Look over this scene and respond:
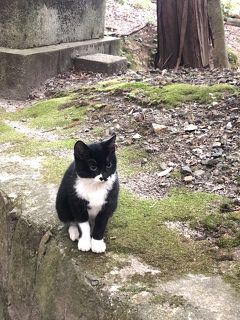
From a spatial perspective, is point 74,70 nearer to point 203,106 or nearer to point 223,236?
point 203,106

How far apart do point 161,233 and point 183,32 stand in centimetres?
531

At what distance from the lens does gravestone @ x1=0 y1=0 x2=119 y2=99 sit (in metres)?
7.72

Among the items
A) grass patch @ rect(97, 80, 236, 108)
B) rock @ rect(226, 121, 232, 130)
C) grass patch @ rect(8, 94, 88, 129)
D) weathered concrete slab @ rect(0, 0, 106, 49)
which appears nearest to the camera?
rock @ rect(226, 121, 232, 130)

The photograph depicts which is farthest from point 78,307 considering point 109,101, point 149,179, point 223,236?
point 109,101

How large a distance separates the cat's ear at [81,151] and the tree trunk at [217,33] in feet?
19.6

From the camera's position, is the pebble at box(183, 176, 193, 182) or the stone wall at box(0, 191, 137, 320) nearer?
the stone wall at box(0, 191, 137, 320)

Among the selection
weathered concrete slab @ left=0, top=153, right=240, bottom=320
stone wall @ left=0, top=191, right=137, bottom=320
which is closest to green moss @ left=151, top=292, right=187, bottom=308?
weathered concrete slab @ left=0, top=153, right=240, bottom=320

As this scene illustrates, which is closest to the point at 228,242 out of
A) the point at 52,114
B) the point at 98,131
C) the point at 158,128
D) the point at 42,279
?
the point at 42,279

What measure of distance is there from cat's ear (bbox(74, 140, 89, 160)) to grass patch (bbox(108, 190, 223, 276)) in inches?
25.9

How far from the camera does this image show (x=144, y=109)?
5.62 metres

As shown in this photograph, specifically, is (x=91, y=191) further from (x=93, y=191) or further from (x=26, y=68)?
(x=26, y=68)

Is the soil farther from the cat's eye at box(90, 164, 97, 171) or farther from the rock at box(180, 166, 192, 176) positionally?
the cat's eye at box(90, 164, 97, 171)

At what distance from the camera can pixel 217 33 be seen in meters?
8.41

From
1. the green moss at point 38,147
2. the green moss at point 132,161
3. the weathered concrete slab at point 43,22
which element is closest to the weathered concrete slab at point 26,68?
the weathered concrete slab at point 43,22
